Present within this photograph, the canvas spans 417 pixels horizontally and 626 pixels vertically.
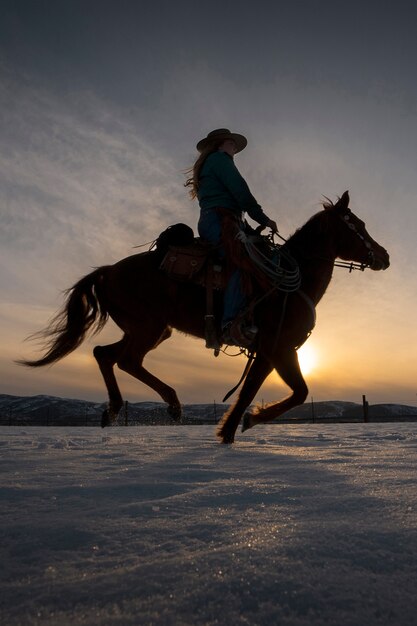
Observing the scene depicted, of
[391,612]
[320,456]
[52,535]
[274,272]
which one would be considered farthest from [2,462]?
[274,272]

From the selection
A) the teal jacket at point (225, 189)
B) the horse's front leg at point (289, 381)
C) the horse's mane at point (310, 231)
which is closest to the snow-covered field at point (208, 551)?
the horse's front leg at point (289, 381)

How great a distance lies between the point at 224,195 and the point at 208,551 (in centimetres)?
427

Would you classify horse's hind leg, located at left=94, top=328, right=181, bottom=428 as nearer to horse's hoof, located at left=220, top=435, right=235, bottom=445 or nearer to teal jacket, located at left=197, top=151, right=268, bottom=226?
horse's hoof, located at left=220, top=435, right=235, bottom=445

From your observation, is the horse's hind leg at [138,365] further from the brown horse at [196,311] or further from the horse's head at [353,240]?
the horse's head at [353,240]

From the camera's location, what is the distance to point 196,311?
4.71 metres

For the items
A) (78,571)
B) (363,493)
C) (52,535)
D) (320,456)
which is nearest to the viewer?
(78,571)

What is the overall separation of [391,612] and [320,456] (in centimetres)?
234

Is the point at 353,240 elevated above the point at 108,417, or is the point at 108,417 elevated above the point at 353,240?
the point at 353,240

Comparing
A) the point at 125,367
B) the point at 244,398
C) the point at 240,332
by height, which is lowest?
the point at 244,398

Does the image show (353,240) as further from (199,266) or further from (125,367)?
(125,367)

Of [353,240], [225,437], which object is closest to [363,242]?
[353,240]

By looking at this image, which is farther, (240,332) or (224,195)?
(224,195)

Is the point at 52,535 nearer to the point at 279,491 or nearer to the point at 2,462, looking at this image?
the point at 279,491

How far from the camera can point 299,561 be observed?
0.88 metres
